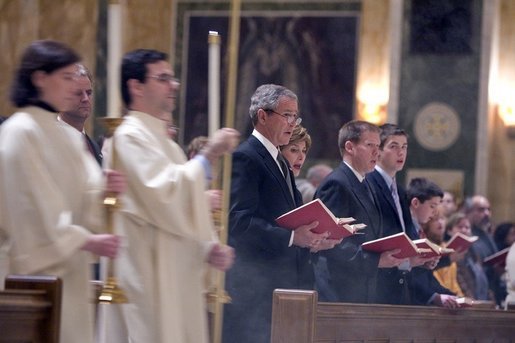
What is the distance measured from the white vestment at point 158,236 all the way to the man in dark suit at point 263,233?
4.18 ft

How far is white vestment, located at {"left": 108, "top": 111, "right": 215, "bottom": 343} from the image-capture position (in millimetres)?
5031

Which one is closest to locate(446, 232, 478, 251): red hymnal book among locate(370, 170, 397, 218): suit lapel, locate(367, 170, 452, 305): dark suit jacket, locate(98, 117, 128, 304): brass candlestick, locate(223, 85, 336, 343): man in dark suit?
locate(367, 170, 452, 305): dark suit jacket

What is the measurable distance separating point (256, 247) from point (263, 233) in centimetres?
13

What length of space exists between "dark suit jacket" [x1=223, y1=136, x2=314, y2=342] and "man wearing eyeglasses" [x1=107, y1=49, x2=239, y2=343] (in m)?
1.20

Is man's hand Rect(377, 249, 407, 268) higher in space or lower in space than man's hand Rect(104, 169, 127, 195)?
lower

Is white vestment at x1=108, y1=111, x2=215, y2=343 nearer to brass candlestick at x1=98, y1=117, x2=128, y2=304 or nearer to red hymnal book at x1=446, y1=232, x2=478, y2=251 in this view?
brass candlestick at x1=98, y1=117, x2=128, y2=304

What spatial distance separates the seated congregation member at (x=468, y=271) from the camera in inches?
401

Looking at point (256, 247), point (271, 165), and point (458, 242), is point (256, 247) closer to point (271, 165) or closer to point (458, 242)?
point (271, 165)

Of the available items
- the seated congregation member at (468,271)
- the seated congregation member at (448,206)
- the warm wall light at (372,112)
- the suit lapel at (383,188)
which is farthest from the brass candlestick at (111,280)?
the warm wall light at (372,112)

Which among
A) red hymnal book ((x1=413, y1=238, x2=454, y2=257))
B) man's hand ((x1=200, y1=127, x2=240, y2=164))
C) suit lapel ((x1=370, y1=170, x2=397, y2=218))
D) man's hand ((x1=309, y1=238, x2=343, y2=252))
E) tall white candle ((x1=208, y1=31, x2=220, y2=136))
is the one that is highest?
tall white candle ((x1=208, y1=31, x2=220, y2=136))

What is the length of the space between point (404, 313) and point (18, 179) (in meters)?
2.78

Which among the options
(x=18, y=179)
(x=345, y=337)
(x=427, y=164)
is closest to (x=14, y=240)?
(x=18, y=179)

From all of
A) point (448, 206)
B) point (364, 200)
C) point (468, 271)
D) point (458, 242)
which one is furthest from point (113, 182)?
point (448, 206)

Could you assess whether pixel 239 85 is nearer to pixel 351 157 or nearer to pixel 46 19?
pixel 46 19
